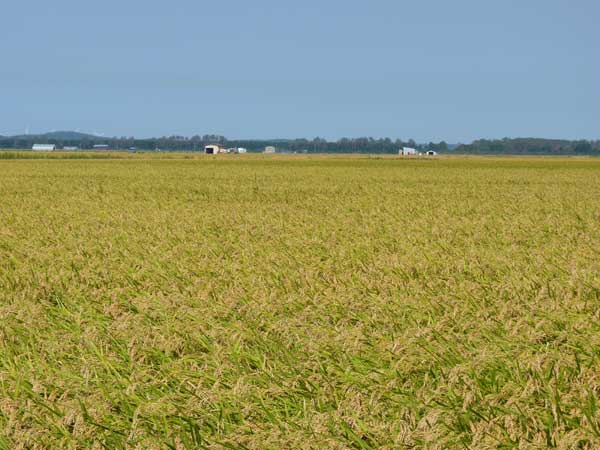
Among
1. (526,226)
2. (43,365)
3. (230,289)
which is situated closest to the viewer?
(43,365)

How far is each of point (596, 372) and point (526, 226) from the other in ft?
43.0

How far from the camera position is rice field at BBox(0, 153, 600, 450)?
455 cm

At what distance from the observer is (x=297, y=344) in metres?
6.38

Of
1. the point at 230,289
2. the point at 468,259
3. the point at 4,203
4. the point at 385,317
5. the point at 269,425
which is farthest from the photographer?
Answer: the point at 4,203

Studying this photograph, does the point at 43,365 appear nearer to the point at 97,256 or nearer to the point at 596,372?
the point at 596,372

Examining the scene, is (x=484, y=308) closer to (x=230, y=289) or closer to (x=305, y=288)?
(x=305, y=288)

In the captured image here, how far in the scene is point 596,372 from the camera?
5516 mm

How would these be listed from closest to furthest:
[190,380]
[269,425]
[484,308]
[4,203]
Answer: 1. [269,425]
2. [190,380]
3. [484,308]
4. [4,203]

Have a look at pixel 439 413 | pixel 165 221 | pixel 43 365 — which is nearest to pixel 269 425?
pixel 439 413

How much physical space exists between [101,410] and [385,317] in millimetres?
3346

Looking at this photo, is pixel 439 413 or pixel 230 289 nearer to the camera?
pixel 439 413

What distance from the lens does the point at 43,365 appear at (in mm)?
5879

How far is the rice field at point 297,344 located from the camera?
4551 mm

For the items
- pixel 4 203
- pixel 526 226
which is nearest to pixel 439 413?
pixel 526 226
